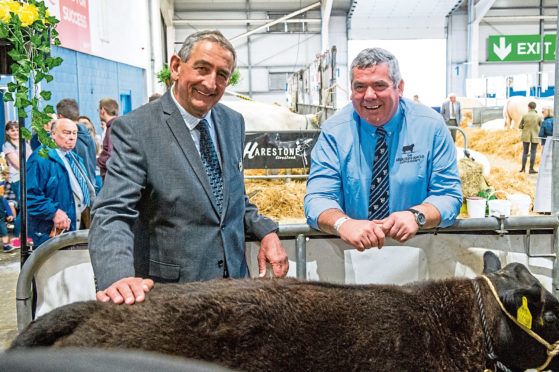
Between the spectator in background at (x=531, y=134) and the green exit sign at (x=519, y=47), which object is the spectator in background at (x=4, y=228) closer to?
the spectator in background at (x=531, y=134)

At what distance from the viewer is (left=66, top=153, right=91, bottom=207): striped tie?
5.50 m

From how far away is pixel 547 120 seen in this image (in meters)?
13.1

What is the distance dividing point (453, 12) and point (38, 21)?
32542 millimetres

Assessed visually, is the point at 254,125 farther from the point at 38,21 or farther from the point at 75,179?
the point at 38,21

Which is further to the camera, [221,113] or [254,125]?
[254,125]

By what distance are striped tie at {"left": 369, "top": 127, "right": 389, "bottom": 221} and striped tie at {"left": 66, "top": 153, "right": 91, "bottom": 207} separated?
3.67 metres

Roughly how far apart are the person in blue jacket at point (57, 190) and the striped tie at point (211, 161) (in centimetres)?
311

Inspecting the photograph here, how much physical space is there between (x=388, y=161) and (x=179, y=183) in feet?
3.64

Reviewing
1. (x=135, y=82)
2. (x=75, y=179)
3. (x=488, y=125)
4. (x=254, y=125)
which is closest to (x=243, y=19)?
(x=135, y=82)

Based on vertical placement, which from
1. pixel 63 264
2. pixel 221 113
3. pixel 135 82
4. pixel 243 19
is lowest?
pixel 63 264

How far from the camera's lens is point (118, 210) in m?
2.16

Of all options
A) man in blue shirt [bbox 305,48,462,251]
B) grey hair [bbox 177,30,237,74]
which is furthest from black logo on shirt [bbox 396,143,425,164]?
grey hair [bbox 177,30,237,74]

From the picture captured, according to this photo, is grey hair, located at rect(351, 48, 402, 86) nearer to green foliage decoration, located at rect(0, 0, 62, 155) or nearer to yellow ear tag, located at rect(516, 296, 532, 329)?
yellow ear tag, located at rect(516, 296, 532, 329)

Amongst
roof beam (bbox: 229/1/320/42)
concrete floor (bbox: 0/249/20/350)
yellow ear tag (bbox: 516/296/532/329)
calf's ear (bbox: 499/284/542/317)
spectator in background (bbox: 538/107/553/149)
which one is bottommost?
concrete floor (bbox: 0/249/20/350)
